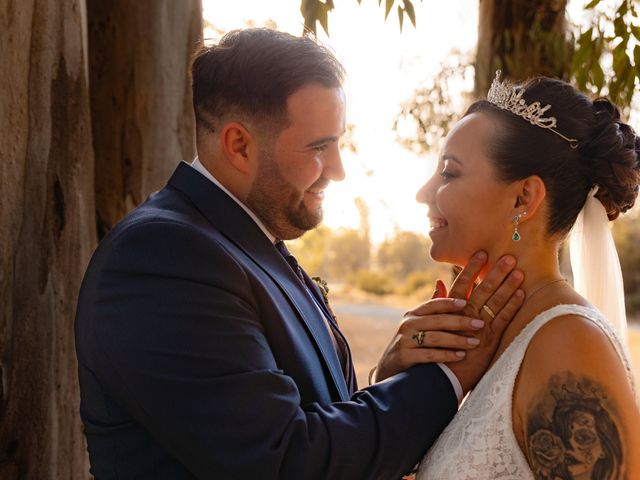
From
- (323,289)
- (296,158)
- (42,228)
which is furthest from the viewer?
(323,289)

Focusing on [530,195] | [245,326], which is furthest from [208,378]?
[530,195]

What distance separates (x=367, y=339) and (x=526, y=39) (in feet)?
27.9

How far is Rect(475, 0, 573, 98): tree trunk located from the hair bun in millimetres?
2234

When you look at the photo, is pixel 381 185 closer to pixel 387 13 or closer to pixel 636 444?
pixel 387 13

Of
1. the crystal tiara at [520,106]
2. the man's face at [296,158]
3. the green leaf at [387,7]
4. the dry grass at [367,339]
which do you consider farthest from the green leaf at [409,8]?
the dry grass at [367,339]

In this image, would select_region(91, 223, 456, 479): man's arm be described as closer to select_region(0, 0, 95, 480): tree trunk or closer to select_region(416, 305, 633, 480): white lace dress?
select_region(416, 305, 633, 480): white lace dress

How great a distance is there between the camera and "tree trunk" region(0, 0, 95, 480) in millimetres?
2652

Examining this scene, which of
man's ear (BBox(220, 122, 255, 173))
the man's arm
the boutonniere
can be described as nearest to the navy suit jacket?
the man's arm

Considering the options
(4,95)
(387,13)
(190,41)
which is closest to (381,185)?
(190,41)

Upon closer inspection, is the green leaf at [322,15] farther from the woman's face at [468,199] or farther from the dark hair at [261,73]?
the woman's face at [468,199]

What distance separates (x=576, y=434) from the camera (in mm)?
2227

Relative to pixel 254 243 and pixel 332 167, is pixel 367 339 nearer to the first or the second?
pixel 332 167

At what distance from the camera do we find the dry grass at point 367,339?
11.6 m

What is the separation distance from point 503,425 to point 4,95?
171 centimetres
